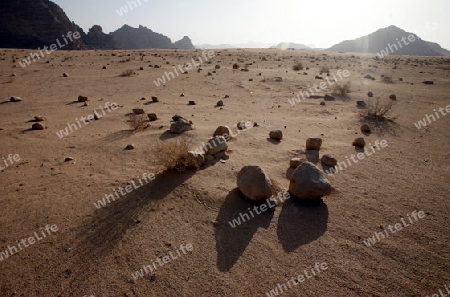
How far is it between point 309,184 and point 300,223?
493mm

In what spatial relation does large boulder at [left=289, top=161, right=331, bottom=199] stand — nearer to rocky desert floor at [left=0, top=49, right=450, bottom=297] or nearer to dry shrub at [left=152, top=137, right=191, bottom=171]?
rocky desert floor at [left=0, top=49, right=450, bottom=297]

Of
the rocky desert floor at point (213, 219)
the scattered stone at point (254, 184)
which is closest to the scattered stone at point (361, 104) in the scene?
the rocky desert floor at point (213, 219)

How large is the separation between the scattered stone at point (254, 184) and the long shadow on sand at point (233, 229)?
128 millimetres

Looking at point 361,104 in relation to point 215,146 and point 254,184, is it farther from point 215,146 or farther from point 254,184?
point 254,184

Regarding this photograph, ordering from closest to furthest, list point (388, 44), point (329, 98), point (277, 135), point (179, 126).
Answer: point (277, 135) → point (179, 126) → point (329, 98) → point (388, 44)

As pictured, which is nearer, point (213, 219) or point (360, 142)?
point (213, 219)

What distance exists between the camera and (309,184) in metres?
3.11

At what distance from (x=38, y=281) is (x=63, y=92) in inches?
338

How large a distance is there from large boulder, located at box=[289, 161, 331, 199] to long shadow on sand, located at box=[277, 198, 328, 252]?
0.40ft

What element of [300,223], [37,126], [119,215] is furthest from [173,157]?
[37,126]

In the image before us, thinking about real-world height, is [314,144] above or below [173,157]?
below

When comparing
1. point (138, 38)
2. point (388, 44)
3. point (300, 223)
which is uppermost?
point (138, 38)

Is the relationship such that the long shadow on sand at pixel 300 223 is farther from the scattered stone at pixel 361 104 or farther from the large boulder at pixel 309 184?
the scattered stone at pixel 361 104

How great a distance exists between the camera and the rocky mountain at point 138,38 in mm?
84456
